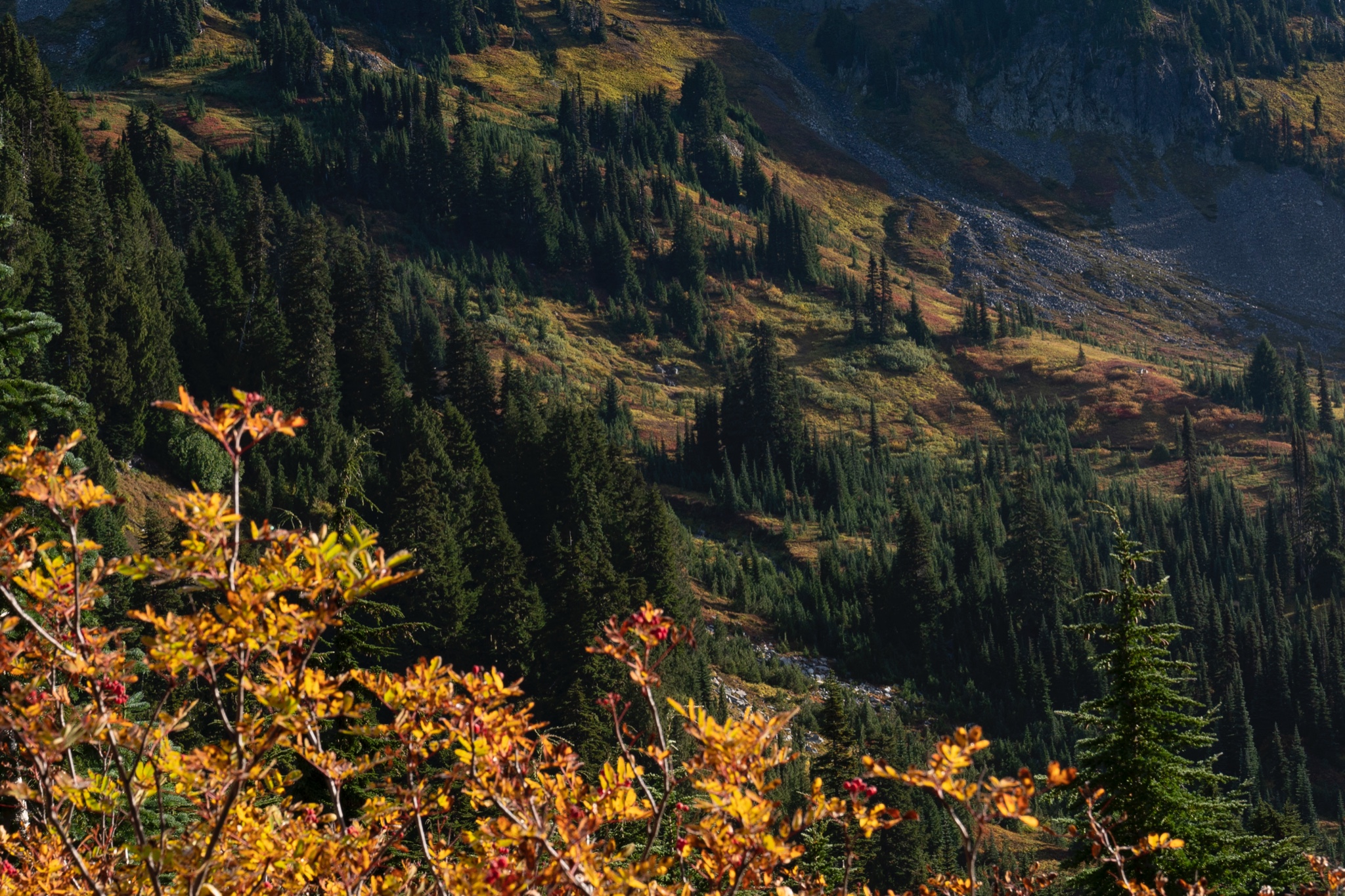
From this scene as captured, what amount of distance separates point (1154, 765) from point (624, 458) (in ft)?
157

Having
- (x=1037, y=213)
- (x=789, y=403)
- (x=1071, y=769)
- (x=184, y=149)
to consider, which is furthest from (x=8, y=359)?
(x=1037, y=213)

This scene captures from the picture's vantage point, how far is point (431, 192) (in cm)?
11981

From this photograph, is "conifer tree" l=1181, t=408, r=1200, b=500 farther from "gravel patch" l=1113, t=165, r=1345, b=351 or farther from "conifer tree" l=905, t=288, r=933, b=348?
"gravel patch" l=1113, t=165, r=1345, b=351

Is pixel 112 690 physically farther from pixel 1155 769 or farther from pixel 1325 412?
pixel 1325 412

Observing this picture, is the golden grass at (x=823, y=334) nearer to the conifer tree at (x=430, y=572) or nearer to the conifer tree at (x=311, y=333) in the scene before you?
the conifer tree at (x=311, y=333)

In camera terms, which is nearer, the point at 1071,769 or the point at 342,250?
the point at 1071,769

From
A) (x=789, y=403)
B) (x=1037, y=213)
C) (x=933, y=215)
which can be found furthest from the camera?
(x=1037, y=213)

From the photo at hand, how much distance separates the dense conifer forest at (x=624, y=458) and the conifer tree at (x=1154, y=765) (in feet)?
0.35

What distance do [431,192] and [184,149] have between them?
25453mm

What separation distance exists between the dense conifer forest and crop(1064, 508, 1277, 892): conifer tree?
11 centimetres

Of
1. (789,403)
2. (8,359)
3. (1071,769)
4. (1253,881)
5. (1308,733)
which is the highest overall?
(1071,769)

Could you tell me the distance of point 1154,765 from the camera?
14.3 m

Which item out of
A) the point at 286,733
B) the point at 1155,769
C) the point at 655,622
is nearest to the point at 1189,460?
the point at 1155,769

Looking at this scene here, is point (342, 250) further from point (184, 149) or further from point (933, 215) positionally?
point (933, 215)
